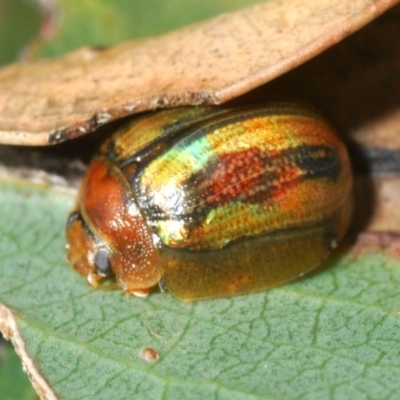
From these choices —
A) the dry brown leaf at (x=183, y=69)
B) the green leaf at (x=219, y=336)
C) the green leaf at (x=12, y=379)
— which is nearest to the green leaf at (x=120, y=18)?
the dry brown leaf at (x=183, y=69)

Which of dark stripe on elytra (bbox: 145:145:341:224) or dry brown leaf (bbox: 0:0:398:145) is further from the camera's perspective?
dark stripe on elytra (bbox: 145:145:341:224)

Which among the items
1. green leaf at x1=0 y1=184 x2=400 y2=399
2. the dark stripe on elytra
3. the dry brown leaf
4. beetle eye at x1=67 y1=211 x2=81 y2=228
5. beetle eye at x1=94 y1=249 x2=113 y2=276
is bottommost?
green leaf at x1=0 y1=184 x2=400 y2=399

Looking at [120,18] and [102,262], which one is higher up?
[120,18]

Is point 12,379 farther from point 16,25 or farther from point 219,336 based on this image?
point 16,25

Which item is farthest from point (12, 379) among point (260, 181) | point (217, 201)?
point (260, 181)

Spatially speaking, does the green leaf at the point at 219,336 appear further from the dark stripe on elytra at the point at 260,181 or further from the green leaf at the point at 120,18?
the green leaf at the point at 120,18

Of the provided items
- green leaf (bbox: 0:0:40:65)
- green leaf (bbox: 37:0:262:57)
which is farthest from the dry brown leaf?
green leaf (bbox: 0:0:40:65)

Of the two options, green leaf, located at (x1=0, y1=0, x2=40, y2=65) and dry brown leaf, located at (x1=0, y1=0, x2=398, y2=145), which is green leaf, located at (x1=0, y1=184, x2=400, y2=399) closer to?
dry brown leaf, located at (x1=0, y1=0, x2=398, y2=145)

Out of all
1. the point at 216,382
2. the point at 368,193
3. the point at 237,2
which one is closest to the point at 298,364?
the point at 216,382
